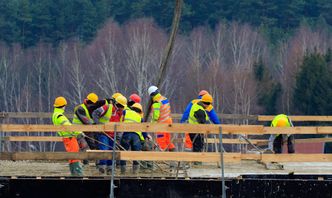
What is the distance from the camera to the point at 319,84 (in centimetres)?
7088

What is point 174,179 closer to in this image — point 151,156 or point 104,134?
point 151,156

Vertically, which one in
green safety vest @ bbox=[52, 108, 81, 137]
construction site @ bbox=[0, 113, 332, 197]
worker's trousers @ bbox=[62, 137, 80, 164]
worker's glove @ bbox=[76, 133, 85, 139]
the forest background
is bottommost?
construction site @ bbox=[0, 113, 332, 197]

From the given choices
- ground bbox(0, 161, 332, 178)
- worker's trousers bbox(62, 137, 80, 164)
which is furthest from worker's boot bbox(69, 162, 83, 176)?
worker's trousers bbox(62, 137, 80, 164)

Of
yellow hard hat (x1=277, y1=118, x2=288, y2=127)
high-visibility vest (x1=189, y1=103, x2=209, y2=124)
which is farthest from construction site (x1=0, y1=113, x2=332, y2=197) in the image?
yellow hard hat (x1=277, y1=118, x2=288, y2=127)

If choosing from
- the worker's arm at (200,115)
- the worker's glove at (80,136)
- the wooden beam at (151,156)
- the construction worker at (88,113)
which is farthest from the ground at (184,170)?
the wooden beam at (151,156)

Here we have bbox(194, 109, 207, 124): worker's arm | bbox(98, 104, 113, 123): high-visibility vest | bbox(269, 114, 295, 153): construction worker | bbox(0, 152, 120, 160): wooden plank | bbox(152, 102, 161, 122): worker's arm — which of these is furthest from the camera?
bbox(269, 114, 295, 153): construction worker

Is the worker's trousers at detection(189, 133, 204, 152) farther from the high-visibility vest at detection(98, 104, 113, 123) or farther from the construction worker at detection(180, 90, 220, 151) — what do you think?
the high-visibility vest at detection(98, 104, 113, 123)

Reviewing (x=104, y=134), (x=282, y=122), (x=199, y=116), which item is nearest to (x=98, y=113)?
(x=104, y=134)

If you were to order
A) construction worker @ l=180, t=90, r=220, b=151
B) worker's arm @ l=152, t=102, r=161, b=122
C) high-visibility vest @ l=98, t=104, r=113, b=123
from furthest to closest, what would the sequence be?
construction worker @ l=180, t=90, r=220, b=151
worker's arm @ l=152, t=102, r=161, b=122
high-visibility vest @ l=98, t=104, r=113, b=123

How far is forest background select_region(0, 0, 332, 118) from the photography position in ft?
245

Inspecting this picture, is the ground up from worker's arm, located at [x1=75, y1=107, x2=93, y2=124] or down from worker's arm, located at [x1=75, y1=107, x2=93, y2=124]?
down

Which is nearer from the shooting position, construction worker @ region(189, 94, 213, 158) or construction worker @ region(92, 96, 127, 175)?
construction worker @ region(92, 96, 127, 175)

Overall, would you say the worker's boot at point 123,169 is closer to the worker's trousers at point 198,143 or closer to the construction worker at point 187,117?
the worker's trousers at point 198,143

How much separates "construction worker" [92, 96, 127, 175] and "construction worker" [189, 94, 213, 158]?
1906mm
